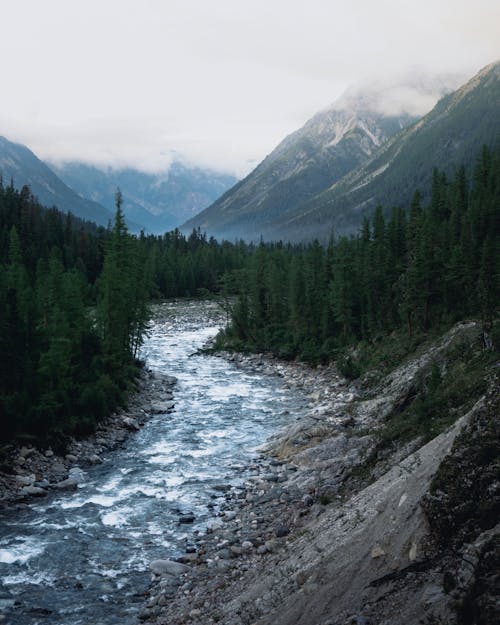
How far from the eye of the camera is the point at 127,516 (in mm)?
17750

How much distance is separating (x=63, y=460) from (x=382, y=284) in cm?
3200

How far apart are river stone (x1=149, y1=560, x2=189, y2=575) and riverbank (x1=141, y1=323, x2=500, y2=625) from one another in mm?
30

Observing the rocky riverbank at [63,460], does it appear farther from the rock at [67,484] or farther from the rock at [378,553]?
the rock at [378,553]

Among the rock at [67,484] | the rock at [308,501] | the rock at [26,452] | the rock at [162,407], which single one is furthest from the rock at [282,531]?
the rock at [162,407]

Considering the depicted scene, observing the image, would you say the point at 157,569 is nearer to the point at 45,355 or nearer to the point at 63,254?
the point at 45,355

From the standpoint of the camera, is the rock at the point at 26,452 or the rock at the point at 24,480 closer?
the rock at the point at 24,480

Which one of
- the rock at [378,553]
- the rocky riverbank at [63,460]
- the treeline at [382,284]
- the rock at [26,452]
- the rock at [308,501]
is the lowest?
the rocky riverbank at [63,460]

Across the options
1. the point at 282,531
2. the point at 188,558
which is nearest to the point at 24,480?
the point at 188,558

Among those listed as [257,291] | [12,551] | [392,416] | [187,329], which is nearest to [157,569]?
[12,551]

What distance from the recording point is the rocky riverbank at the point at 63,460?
19270 millimetres

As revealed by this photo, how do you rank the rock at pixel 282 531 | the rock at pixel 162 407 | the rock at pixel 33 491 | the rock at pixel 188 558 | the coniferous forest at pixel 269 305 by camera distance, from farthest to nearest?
the rock at pixel 162 407, the coniferous forest at pixel 269 305, the rock at pixel 33 491, the rock at pixel 282 531, the rock at pixel 188 558

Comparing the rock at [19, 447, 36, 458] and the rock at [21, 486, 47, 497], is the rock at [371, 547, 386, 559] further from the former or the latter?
the rock at [19, 447, 36, 458]

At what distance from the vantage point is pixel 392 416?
896 inches

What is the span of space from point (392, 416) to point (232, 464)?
7.27 m
